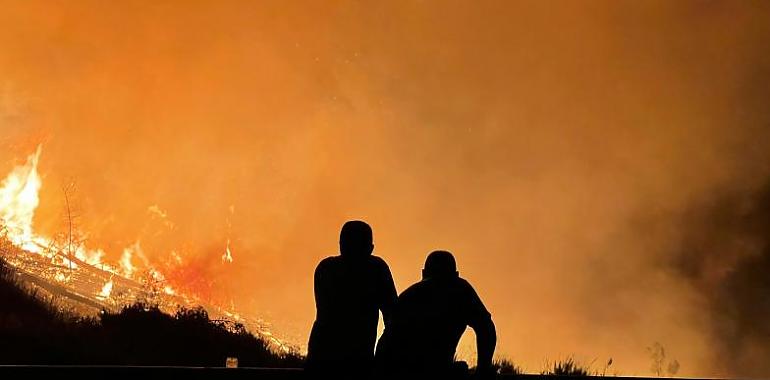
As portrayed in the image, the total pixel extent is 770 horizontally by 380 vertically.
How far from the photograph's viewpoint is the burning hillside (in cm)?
1658

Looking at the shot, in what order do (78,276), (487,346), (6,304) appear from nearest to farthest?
(487,346) < (6,304) < (78,276)

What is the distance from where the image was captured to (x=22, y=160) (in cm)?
4594

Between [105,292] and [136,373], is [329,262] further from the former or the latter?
[105,292]

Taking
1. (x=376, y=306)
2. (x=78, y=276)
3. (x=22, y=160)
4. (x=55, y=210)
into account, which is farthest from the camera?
(x=55, y=210)

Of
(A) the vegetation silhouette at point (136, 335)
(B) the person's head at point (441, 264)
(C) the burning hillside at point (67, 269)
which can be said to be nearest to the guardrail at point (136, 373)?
(B) the person's head at point (441, 264)

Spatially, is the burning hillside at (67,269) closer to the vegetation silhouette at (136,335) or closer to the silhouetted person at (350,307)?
the vegetation silhouette at (136,335)

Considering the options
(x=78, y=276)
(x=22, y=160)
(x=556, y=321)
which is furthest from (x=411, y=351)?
(x=556, y=321)

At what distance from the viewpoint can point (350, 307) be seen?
18.1 feet

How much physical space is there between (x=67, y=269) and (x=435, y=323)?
31164 mm

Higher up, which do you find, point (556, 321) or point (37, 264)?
point (556, 321)

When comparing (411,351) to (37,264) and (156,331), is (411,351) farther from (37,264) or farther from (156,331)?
(37,264)

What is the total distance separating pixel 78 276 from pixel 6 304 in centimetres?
1965

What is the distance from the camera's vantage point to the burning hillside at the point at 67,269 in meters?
16.6

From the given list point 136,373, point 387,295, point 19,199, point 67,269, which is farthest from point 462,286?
point 19,199
